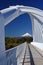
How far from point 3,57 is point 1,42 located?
4.00m

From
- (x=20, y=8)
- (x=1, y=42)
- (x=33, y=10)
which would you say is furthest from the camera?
(x=33, y=10)

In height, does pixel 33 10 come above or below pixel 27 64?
above

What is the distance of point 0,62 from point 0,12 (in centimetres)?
538

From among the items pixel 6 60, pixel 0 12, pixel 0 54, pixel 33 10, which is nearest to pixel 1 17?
pixel 0 12

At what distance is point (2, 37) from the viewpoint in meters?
10.7

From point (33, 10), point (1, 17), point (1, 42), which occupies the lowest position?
point (1, 42)

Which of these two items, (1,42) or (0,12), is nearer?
(1,42)

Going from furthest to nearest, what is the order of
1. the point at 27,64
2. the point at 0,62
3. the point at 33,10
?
1. the point at 33,10
2. the point at 27,64
3. the point at 0,62

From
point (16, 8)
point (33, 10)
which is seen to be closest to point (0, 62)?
point (16, 8)

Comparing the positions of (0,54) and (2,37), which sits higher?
(2,37)

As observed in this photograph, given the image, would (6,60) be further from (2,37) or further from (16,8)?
(16,8)

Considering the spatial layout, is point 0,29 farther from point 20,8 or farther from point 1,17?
point 20,8

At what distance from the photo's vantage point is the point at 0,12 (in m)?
11.1

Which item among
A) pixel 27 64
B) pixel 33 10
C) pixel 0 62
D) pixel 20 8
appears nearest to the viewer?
pixel 0 62
